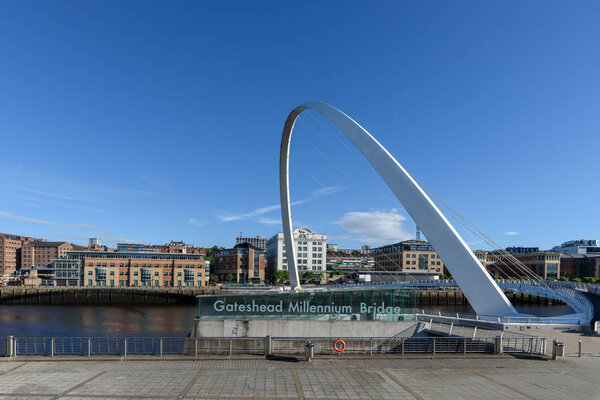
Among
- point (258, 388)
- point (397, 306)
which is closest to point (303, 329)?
point (397, 306)

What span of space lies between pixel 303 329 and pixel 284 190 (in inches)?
1021

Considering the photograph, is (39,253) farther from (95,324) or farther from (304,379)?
(304,379)

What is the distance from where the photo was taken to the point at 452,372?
44.6ft

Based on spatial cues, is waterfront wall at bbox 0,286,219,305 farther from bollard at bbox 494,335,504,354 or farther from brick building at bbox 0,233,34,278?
brick building at bbox 0,233,34,278

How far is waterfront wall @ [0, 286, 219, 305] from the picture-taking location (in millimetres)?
78062

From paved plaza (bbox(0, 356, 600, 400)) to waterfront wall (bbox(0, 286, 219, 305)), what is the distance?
66849 mm

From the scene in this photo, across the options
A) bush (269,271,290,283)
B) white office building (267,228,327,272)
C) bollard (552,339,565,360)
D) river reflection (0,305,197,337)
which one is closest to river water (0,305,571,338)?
river reflection (0,305,197,337)

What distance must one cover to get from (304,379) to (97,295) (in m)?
79.1

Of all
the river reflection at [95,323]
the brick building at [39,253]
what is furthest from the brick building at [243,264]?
the brick building at [39,253]

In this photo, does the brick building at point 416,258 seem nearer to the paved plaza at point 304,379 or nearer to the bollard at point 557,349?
the bollard at point 557,349

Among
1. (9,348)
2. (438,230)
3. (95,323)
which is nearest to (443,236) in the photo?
(438,230)

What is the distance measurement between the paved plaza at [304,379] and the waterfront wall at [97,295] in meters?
66.8

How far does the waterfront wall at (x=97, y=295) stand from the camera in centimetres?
7806

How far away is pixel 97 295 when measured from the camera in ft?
262
